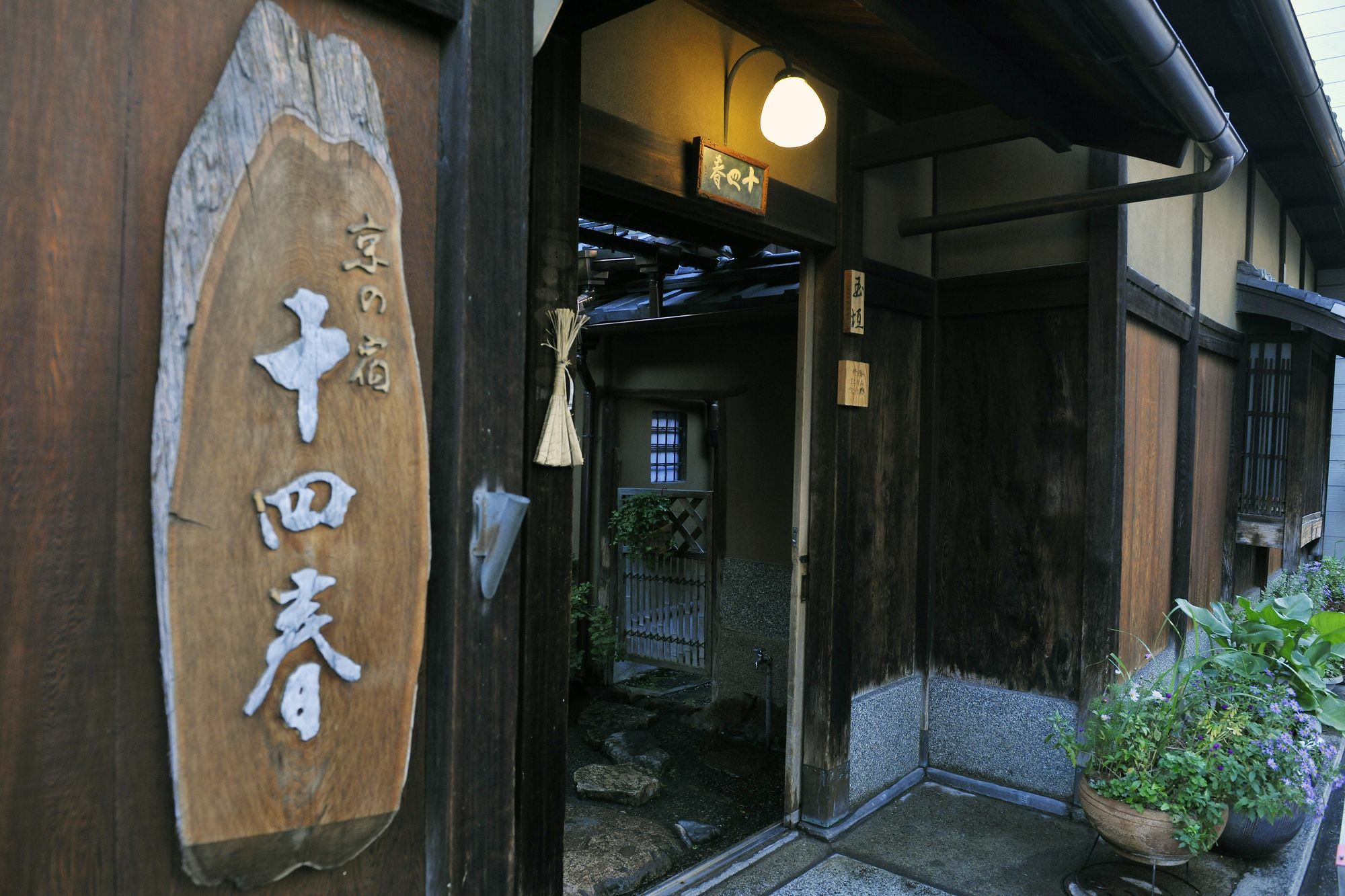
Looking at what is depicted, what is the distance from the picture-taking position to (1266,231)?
8211mm

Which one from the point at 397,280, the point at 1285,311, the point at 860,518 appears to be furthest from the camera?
the point at 1285,311

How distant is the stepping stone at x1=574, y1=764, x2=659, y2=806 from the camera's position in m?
5.43

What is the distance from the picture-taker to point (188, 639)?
3.76ft

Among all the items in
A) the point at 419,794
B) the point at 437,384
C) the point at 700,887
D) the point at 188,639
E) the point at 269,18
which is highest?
the point at 269,18

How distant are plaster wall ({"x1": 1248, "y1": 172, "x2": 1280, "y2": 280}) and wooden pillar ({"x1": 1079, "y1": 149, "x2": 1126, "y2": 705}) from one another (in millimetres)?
4045

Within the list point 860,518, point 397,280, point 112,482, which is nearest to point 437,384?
point 397,280

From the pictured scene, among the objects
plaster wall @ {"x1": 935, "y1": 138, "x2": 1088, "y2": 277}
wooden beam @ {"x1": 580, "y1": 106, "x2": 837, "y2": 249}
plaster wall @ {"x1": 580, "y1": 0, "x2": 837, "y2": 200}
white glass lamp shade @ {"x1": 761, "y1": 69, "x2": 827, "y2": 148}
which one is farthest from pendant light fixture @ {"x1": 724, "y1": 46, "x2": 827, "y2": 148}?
plaster wall @ {"x1": 935, "y1": 138, "x2": 1088, "y2": 277}

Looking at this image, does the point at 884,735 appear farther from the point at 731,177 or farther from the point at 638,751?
the point at 731,177

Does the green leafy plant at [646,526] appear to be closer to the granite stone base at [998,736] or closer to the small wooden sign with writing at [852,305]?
the granite stone base at [998,736]

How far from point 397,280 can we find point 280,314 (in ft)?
0.70

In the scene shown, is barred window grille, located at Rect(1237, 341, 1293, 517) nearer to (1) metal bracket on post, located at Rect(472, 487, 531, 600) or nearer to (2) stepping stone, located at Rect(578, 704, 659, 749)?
(2) stepping stone, located at Rect(578, 704, 659, 749)

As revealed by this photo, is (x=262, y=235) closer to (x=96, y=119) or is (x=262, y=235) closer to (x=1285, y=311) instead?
(x=96, y=119)

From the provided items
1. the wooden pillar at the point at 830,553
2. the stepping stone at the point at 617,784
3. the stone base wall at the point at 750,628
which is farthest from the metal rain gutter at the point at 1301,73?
the stepping stone at the point at 617,784

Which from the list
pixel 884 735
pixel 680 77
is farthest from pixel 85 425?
pixel 884 735
